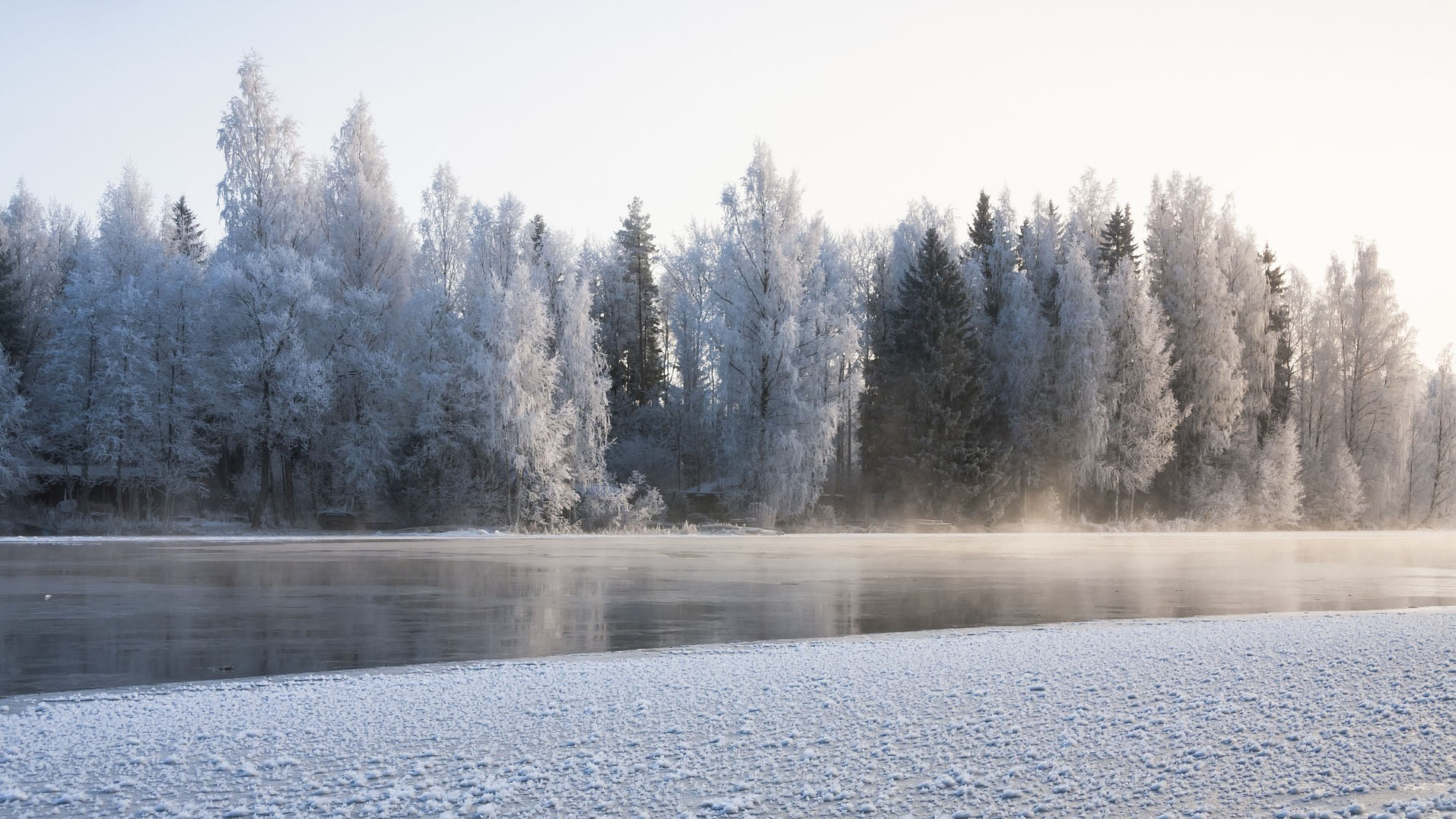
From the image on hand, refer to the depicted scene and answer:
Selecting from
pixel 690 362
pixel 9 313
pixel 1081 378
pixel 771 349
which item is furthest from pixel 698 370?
pixel 9 313

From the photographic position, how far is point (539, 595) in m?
16.6

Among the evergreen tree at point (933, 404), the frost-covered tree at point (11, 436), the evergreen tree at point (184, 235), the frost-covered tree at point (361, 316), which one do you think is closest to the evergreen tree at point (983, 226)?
→ the evergreen tree at point (933, 404)

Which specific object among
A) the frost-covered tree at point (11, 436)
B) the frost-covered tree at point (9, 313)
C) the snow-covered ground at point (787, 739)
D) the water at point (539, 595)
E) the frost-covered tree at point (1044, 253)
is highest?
the frost-covered tree at point (1044, 253)

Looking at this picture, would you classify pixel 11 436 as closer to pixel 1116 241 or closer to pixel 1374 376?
pixel 1116 241

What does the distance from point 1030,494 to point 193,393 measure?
3644 cm

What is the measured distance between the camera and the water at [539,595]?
430 inches

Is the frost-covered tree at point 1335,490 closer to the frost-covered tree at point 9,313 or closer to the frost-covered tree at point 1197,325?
the frost-covered tree at point 1197,325

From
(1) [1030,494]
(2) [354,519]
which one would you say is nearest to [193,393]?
(2) [354,519]

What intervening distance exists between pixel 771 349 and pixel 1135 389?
56.8 ft

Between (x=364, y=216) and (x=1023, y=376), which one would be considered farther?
(x=1023, y=376)

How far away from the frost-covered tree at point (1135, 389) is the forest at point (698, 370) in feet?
0.47

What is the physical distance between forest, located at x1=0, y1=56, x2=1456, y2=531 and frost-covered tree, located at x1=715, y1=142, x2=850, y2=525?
13 cm

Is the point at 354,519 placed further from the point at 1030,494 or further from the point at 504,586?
the point at 1030,494

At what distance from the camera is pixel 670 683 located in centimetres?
836
